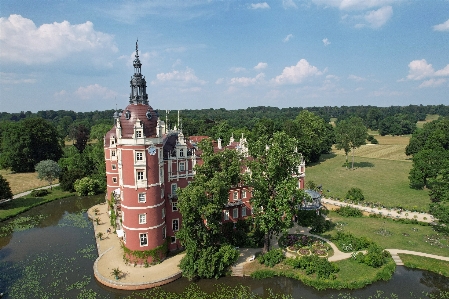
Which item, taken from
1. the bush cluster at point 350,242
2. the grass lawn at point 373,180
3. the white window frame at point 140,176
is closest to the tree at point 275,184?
the bush cluster at point 350,242

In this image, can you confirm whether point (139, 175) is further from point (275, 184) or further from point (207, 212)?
point (275, 184)

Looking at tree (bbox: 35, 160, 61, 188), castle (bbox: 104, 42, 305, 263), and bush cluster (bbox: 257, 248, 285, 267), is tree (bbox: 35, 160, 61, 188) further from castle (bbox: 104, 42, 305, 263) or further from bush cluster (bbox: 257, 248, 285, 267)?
bush cluster (bbox: 257, 248, 285, 267)

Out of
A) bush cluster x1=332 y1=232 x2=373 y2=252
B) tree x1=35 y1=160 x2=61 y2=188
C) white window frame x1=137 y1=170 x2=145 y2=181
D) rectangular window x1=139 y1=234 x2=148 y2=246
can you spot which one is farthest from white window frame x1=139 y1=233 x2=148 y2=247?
tree x1=35 y1=160 x2=61 y2=188

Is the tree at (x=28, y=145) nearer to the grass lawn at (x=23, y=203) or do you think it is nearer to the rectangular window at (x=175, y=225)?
the grass lawn at (x=23, y=203)

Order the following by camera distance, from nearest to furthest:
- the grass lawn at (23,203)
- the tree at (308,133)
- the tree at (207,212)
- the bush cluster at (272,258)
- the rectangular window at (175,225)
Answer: the tree at (207,212) < the bush cluster at (272,258) < the rectangular window at (175,225) < the grass lawn at (23,203) < the tree at (308,133)

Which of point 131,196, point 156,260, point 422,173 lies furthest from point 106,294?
point 422,173

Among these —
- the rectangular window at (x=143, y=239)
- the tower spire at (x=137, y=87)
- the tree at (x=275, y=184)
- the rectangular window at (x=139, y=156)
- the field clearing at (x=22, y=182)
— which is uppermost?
the tower spire at (x=137, y=87)

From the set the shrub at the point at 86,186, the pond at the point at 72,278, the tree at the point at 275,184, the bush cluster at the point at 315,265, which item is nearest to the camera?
the pond at the point at 72,278
